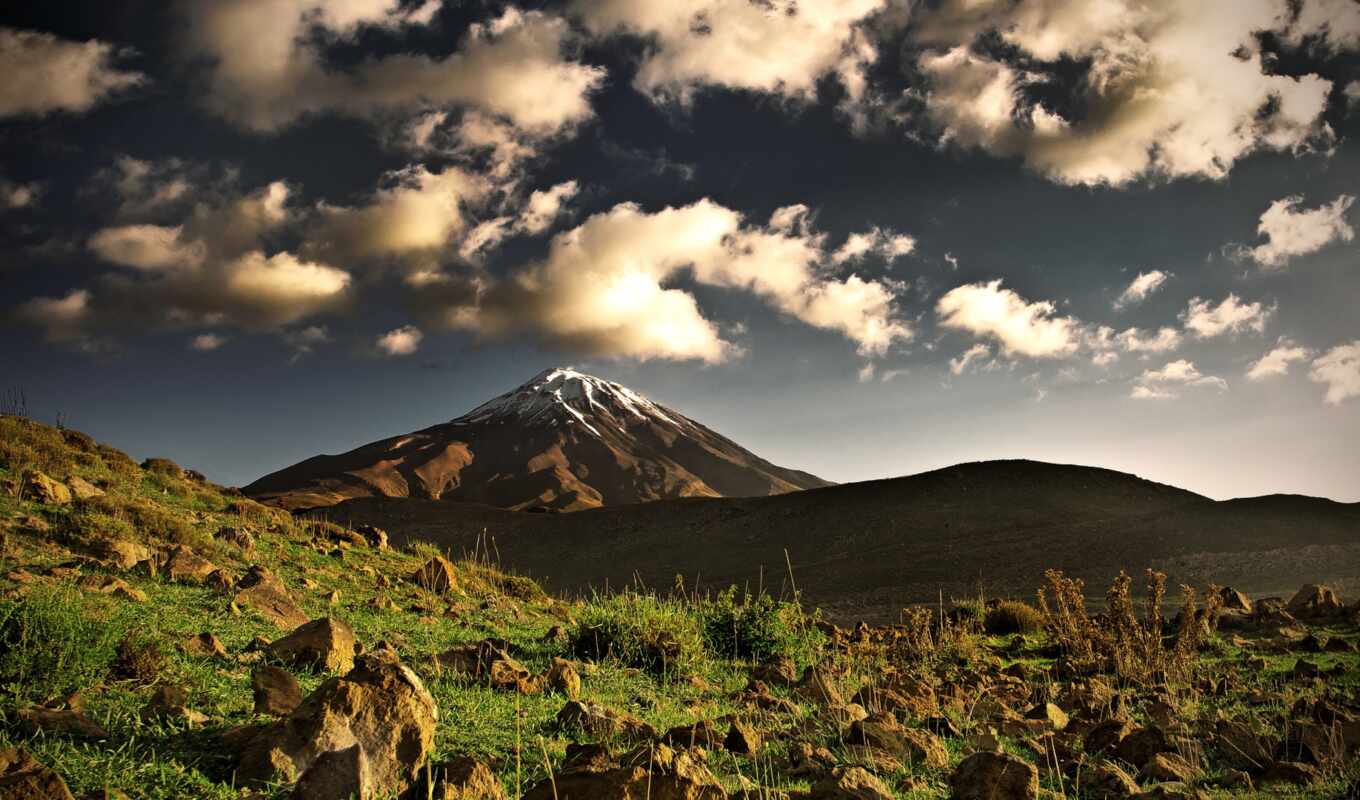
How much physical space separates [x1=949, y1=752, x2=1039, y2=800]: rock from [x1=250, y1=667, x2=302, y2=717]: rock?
11.1 ft

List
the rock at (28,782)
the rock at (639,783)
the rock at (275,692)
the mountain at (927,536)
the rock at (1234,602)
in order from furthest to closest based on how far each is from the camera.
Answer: the mountain at (927,536) → the rock at (1234,602) → the rock at (275,692) → the rock at (639,783) → the rock at (28,782)

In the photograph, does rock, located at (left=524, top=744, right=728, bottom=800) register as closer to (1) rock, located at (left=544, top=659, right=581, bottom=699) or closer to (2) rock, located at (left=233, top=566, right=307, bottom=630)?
(1) rock, located at (left=544, top=659, right=581, bottom=699)

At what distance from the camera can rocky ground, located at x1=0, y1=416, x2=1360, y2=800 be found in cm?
319

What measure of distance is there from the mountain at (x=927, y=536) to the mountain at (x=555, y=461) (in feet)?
159

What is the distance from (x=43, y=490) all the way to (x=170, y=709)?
826 centimetres

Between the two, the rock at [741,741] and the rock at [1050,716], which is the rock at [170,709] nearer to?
the rock at [741,741]

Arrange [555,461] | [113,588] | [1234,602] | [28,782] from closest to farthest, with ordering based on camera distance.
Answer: [28,782] < [113,588] < [1234,602] < [555,461]

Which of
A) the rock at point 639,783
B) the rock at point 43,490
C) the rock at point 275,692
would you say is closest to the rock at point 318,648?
the rock at point 275,692

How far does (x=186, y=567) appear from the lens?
24.3 feet

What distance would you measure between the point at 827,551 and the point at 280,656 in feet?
101

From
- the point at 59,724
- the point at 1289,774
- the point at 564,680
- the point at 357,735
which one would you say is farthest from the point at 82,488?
the point at 1289,774

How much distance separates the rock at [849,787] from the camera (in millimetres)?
3188

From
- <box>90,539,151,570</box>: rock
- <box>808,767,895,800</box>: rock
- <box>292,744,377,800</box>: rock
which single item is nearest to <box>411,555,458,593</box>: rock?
<box>90,539,151,570</box>: rock

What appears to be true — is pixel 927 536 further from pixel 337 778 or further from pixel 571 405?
pixel 571 405
